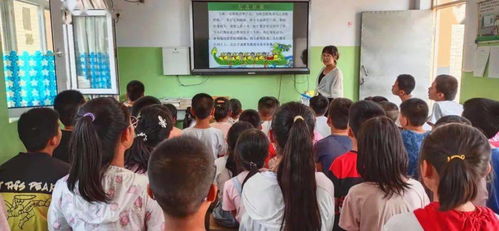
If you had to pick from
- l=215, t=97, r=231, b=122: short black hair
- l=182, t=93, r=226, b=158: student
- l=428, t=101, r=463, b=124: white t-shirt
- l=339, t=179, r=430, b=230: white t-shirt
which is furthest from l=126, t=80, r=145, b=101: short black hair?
l=339, t=179, r=430, b=230: white t-shirt

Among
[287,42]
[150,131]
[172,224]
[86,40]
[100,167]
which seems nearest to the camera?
[172,224]

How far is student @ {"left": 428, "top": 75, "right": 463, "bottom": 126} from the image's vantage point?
9.59 ft

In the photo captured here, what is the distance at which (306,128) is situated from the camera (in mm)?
1471

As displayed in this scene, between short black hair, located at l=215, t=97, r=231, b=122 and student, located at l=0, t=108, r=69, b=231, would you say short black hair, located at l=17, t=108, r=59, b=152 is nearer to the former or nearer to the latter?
student, located at l=0, t=108, r=69, b=231

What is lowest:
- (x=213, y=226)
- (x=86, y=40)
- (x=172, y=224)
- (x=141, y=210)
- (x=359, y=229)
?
(x=213, y=226)

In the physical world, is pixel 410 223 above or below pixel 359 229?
above

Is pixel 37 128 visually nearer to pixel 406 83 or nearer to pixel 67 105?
pixel 67 105

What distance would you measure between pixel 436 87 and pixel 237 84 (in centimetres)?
284

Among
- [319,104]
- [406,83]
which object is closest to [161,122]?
[319,104]

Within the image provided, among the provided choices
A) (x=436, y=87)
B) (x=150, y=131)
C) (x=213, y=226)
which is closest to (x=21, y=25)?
(x=150, y=131)

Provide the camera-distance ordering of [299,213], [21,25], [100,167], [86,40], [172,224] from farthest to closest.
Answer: [86,40]
[21,25]
[299,213]
[100,167]
[172,224]

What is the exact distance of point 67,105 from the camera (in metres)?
2.33

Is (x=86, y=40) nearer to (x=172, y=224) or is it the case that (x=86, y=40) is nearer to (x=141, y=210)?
(x=141, y=210)

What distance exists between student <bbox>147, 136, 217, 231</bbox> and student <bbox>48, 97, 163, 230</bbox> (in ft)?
1.29
